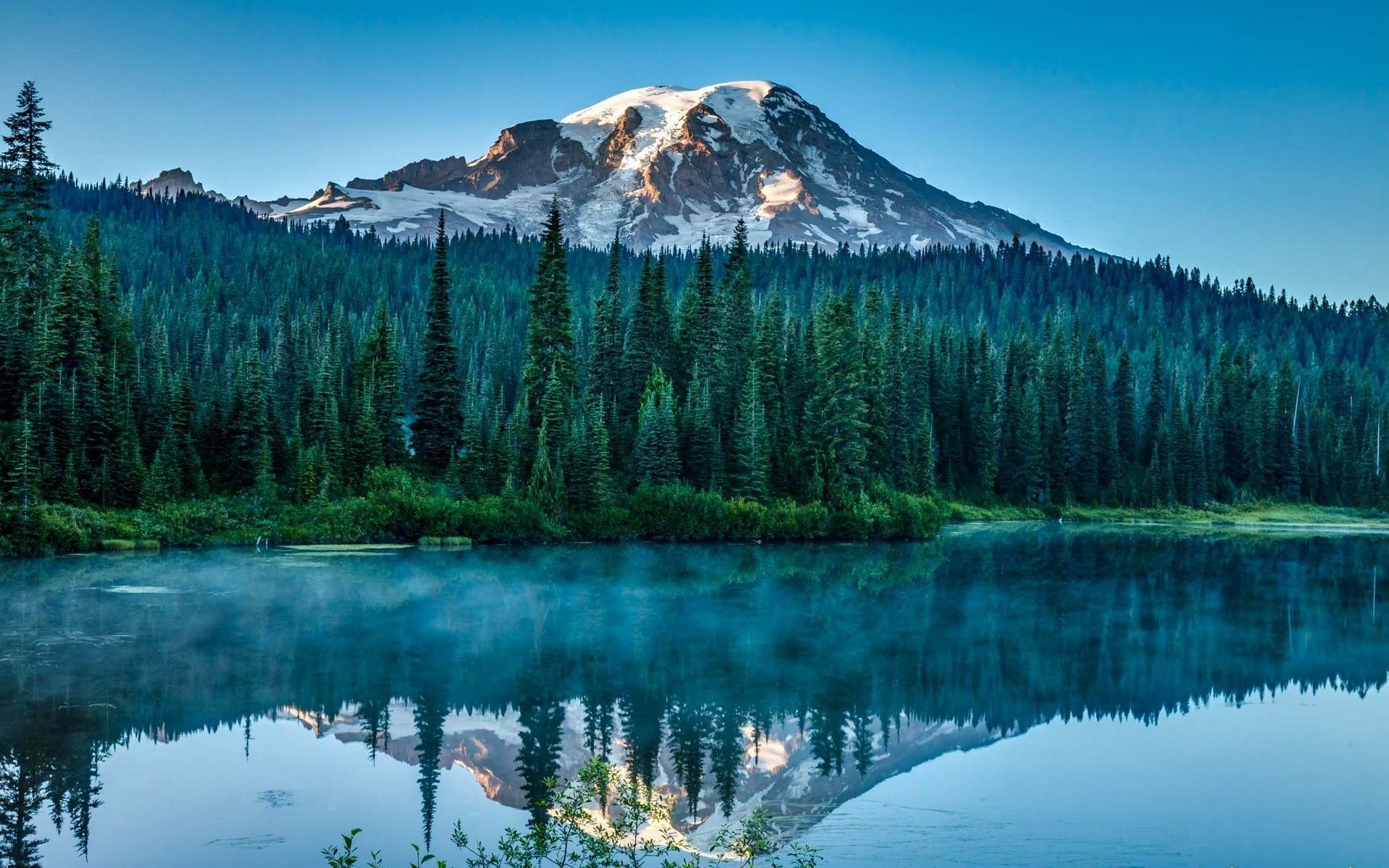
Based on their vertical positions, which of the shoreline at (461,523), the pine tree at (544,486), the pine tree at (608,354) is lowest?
the shoreline at (461,523)

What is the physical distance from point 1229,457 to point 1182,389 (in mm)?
8633

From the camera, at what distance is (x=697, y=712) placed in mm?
26359

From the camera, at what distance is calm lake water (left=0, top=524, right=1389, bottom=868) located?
19031mm

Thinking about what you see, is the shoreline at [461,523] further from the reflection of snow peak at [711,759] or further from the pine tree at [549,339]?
the reflection of snow peak at [711,759]

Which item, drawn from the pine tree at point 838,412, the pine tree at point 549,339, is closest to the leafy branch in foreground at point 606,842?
the pine tree at point 549,339

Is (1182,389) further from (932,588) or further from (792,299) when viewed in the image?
(932,588)

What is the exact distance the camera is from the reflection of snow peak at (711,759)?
1981 cm

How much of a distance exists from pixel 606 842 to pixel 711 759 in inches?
224

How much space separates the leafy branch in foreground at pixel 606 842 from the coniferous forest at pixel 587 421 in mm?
42231

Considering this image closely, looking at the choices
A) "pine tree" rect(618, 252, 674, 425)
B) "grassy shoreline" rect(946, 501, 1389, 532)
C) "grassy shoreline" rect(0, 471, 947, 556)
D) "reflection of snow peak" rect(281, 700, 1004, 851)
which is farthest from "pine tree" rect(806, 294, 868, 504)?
"reflection of snow peak" rect(281, 700, 1004, 851)

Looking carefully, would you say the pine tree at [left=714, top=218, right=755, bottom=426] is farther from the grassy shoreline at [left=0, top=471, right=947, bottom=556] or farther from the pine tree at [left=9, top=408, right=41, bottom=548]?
the pine tree at [left=9, top=408, right=41, bottom=548]

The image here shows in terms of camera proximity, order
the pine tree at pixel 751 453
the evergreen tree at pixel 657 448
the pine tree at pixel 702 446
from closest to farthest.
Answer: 1. the evergreen tree at pixel 657 448
2. the pine tree at pixel 751 453
3. the pine tree at pixel 702 446

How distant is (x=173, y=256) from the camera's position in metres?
173

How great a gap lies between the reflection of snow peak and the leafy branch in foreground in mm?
417
